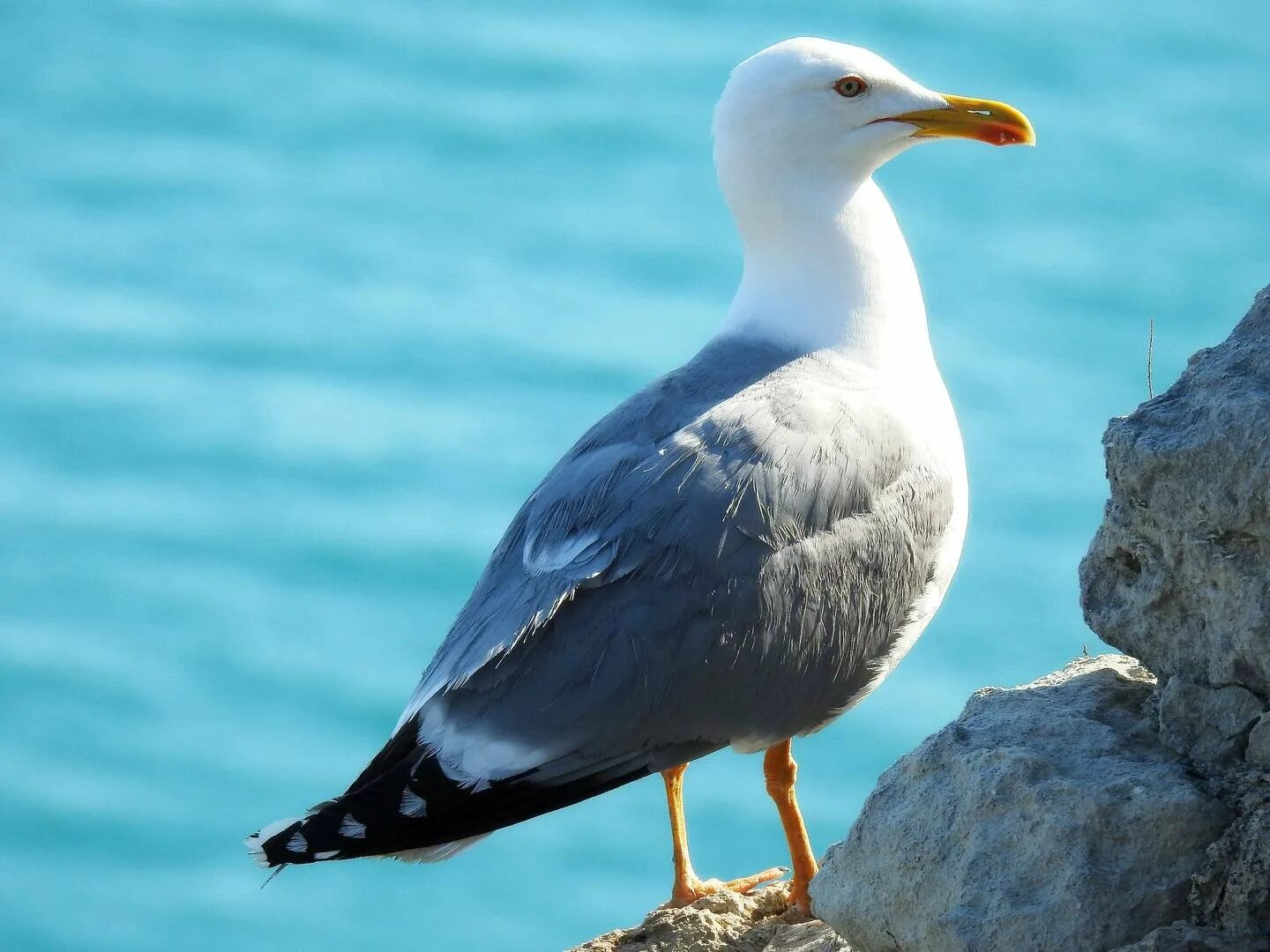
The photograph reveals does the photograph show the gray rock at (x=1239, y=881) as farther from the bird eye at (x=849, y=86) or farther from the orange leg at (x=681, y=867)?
the bird eye at (x=849, y=86)

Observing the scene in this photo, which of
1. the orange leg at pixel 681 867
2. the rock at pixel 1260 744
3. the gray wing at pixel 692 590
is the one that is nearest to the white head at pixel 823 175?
the gray wing at pixel 692 590

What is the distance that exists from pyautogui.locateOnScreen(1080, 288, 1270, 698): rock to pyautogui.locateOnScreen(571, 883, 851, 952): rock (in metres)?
0.72

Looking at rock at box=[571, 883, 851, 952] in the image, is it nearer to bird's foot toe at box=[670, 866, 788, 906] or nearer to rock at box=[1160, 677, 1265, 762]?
bird's foot toe at box=[670, 866, 788, 906]

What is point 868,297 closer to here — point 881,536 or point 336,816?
point 881,536

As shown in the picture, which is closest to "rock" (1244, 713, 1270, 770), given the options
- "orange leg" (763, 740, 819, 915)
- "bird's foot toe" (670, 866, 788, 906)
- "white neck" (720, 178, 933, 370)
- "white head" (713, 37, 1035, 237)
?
"orange leg" (763, 740, 819, 915)

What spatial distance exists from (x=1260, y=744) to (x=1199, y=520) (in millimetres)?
264

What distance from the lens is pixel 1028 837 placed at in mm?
1956

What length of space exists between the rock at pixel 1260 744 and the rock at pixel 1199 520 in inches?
1.8

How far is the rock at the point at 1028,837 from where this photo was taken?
1.90m

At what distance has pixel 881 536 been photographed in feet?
8.29

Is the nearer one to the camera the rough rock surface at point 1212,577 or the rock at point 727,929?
the rough rock surface at point 1212,577

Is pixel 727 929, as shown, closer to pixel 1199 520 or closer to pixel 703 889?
pixel 703 889

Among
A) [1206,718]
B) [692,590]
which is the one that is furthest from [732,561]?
[1206,718]

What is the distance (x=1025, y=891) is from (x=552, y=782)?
26.9 inches
